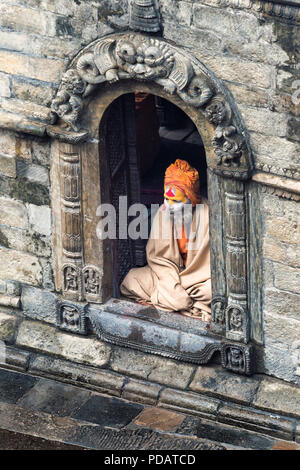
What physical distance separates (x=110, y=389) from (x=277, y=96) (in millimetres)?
2906

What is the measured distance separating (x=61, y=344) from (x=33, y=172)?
4.90ft

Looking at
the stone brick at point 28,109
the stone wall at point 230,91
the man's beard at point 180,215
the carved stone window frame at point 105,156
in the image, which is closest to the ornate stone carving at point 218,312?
the carved stone window frame at point 105,156

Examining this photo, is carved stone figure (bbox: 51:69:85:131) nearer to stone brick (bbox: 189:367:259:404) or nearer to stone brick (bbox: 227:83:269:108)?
stone brick (bbox: 227:83:269:108)

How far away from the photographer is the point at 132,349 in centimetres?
1034

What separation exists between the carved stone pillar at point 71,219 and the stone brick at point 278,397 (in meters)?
1.75

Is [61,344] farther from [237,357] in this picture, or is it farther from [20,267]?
[237,357]

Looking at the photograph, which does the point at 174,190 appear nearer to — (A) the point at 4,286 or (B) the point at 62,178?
(B) the point at 62,178

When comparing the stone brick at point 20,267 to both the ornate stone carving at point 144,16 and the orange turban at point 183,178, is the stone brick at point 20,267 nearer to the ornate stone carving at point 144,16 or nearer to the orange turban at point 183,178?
the orange turban at point 183,178

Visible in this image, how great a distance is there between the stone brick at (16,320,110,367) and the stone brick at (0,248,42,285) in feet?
1.35

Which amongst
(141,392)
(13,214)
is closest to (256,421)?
(141,392)

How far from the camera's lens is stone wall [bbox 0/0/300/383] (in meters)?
8.80

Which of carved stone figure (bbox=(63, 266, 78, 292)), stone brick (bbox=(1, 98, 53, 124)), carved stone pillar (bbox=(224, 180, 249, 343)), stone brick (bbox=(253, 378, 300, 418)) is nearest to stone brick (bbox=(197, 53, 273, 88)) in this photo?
carved stone pillar (bbox=(224, 180, 249, 343))

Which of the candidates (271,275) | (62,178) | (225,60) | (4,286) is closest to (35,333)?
(4,286)
